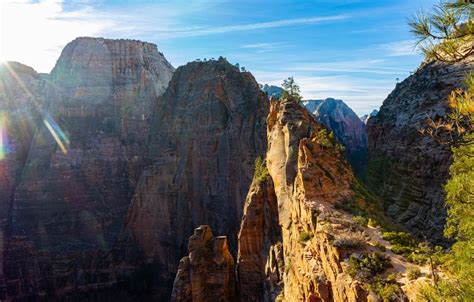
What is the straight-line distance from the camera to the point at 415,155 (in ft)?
160

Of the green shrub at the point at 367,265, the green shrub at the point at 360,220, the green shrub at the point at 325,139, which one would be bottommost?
the green shrub at the point at 367,265

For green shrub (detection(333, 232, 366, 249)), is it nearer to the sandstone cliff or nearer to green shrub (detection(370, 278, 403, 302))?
the sandstone cliff

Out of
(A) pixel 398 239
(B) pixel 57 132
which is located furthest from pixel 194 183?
(A) pixel 398 239

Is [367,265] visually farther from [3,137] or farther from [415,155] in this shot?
[3,137]

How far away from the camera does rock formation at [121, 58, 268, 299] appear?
193 ft

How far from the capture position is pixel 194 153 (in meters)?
65.9

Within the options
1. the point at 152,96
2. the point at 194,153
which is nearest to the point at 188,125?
the point at 194,153

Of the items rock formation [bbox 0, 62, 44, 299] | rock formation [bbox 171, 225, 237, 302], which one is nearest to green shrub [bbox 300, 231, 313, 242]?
rock formation [bbox 171, 225, 237, 302]

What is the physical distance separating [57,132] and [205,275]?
56709 mm

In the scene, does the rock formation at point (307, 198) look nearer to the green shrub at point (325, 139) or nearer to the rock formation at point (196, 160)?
the green shrub at point (325, 139)

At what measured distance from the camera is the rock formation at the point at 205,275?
3541cm

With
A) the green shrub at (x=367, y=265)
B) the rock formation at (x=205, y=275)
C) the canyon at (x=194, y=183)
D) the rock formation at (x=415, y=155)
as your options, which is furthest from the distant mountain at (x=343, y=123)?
the green shrub at (x=367, y=265)

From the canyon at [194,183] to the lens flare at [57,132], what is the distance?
0.37m

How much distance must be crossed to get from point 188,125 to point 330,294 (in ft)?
170
